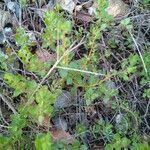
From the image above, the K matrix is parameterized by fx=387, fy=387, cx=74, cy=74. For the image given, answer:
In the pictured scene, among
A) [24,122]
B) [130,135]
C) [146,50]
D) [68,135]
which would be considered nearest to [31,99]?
[24,122]

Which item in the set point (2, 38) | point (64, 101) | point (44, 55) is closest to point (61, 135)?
point (64, 101)

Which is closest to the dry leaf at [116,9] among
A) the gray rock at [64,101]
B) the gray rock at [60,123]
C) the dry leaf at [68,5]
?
the dry leaf at [68,5]

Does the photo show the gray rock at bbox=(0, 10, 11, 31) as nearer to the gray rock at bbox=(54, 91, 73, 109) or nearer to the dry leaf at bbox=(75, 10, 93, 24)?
the dry leaf at bbox=(75, 10, 93, 24)

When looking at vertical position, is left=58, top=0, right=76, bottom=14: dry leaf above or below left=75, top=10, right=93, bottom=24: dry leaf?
above

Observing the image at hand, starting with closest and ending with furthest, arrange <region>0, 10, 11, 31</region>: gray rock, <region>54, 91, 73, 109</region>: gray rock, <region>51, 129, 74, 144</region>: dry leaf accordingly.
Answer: <region>51, 129, 74, 144</region>: dry leaf → <region>54, 91, 73, 109</region>: gray rock → <region>0, 10, 11, 31</region>: gray rock

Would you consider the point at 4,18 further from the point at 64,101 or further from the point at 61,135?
the point at 61,135

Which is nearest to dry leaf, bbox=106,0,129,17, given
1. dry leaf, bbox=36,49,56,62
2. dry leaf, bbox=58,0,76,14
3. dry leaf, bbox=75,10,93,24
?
dry leaf, bbox=75,10,93,24

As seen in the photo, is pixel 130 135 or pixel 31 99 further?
pixel 130 135

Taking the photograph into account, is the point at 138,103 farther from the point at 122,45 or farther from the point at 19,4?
the point at 19,4
